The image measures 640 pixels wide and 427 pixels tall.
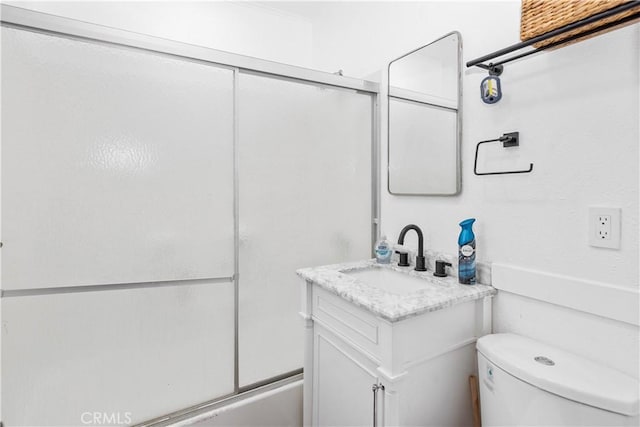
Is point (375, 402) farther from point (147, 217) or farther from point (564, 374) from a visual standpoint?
point (147, 217)

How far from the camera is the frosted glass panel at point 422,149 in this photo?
53.7 inches

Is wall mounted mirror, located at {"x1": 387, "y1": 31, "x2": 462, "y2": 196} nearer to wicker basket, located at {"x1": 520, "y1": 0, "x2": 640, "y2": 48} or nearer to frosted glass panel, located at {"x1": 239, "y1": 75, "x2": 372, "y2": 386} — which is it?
frosted glass panel, located at {"x1": 239, "y1": 75, "x2": 372, "y2": 386}

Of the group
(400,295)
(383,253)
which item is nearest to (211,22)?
(383,253)

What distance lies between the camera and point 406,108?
161 centimetres

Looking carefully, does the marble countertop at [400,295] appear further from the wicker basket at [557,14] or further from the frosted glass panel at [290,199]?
the wicker basket at [557,14]

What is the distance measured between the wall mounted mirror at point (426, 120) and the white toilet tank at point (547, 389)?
2.13ft

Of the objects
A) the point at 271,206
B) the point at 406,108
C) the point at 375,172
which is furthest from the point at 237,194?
the point at 406,108

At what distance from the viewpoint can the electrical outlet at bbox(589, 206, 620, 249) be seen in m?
0.86

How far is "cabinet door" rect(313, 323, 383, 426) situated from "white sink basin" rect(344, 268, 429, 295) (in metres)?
0.32

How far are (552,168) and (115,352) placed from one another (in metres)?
1.76

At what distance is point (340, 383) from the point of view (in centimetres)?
121

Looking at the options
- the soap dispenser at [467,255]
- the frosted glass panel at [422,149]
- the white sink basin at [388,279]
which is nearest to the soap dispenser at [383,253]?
the white sink basin at [388,279]

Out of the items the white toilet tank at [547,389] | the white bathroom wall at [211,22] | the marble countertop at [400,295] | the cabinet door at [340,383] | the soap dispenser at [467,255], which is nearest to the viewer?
the white toilet tank at [547,389]

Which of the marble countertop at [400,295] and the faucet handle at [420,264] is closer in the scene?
the marble countertop at [400,295]
